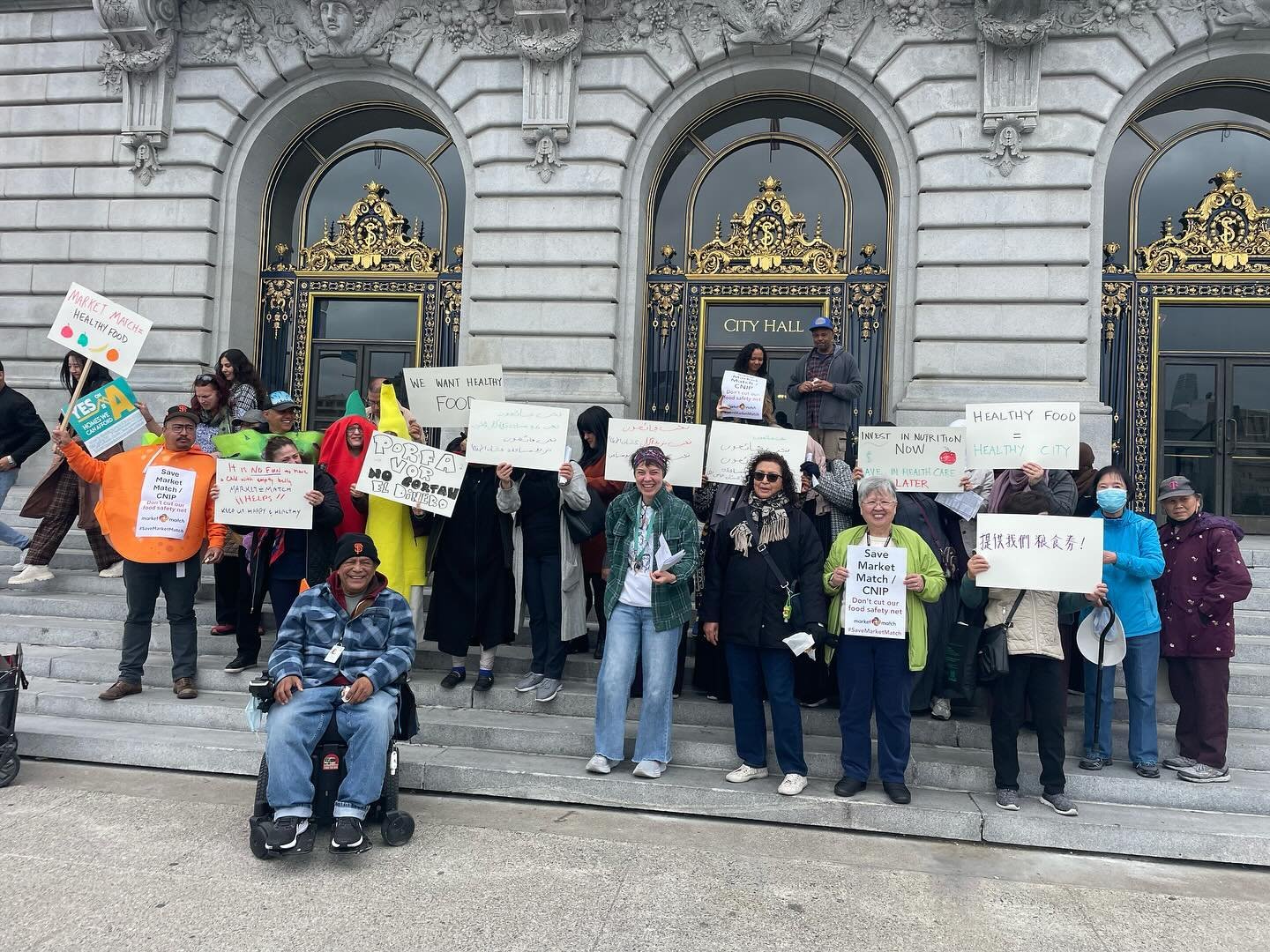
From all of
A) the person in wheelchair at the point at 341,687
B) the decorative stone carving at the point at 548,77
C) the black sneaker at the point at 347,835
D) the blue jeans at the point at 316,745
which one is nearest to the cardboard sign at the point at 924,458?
the person in wheelchair at the point at 341,687

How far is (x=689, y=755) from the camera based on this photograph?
6.05 m

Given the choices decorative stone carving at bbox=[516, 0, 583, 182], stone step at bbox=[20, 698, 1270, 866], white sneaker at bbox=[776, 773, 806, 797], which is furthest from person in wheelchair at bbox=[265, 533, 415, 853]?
decorative stone carving at bbox=[516, 0, 583, 182]

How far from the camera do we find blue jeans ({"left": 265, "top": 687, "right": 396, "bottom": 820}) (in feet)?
15.2

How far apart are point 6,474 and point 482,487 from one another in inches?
245

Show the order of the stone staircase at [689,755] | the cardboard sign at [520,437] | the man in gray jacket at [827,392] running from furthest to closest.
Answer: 1. the man in gray jacket at [827,392]
2. the cardboard sign at [520,437]
3. the stone staircase at [689,755]

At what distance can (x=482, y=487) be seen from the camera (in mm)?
6910

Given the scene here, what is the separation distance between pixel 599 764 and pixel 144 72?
12225 millimetres

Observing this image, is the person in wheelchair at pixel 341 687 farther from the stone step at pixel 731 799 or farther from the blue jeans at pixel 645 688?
the blue jeans at pixel 645 688

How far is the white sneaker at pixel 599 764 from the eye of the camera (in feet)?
18.8

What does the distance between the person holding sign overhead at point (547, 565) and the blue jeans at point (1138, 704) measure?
3.90m

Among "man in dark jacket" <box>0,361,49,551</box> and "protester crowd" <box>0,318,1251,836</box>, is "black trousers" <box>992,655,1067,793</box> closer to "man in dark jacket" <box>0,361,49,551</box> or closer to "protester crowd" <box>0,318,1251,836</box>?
"protester crowd" <box>0,318,1251,836</box>

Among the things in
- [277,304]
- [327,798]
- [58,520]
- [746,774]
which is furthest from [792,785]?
[277,304]

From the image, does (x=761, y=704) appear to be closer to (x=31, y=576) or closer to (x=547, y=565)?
(x=547, y=565)

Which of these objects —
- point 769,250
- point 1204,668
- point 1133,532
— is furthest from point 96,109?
point 1204,668
